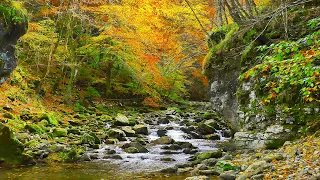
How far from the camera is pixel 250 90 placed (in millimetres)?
9906

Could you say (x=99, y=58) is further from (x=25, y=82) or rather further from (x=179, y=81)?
(x=179, y=81)

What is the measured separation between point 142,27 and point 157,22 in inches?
42.6

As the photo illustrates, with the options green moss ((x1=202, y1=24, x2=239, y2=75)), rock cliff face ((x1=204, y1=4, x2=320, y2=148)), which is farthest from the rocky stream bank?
green moss ((x1=202, y1=24, x2=239, y2=75))

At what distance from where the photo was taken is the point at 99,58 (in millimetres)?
18594

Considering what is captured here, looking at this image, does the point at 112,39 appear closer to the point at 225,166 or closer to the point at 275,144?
the point at 275,144

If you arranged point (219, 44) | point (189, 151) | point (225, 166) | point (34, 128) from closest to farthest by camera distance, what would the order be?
point (225, 166)
point (189, 151)
point (34, 128)
point (219, 44)

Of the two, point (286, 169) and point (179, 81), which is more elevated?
point (179, 81)

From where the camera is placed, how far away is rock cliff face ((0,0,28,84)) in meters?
8.48

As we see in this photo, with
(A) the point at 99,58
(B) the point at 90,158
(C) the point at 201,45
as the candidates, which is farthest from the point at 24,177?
(C) the point at 201,45

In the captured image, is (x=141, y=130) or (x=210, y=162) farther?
(x=141, y=130)

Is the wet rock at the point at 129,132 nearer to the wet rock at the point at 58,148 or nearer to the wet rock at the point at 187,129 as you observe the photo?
the wet rock at the point at 187,129

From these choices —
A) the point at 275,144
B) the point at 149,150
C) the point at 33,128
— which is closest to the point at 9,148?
the point at 33,128

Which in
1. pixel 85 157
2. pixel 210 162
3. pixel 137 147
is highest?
pixel 137 147

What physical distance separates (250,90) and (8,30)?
23.5ft
